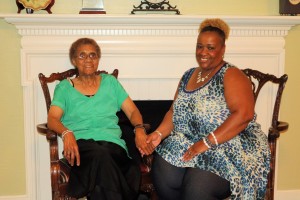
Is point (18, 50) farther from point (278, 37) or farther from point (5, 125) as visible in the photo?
point (278, 37)

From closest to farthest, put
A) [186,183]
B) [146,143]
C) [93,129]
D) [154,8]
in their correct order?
[186,183] → [146,143] → [93,129] → [154,8]

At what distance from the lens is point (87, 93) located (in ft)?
7.86

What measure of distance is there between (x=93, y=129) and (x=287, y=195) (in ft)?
5.76

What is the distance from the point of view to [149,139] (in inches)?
86.5

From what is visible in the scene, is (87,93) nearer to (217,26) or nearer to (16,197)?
(217,26)

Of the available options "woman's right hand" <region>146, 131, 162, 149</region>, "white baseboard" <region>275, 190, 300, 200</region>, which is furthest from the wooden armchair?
"white baseboard" <region>275, 190, 300, 200</region>

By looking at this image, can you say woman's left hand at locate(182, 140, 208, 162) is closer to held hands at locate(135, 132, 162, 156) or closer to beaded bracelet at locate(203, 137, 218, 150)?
beaded bracelet at locate(203, 137, 218, 150)

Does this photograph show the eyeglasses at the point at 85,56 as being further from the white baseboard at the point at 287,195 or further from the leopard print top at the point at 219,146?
the white baseboard at the point at 287,195

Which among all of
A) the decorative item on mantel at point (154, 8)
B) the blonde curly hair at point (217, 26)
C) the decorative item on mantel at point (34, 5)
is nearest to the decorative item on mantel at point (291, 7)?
the decorative item on mantel at point (154, 8)

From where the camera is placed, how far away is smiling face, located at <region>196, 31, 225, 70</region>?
6.91 feet

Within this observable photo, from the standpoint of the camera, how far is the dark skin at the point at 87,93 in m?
2.18

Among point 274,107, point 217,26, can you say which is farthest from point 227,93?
point 274,107

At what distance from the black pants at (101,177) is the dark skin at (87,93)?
7 centimetres

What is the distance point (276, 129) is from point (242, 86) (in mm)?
577
